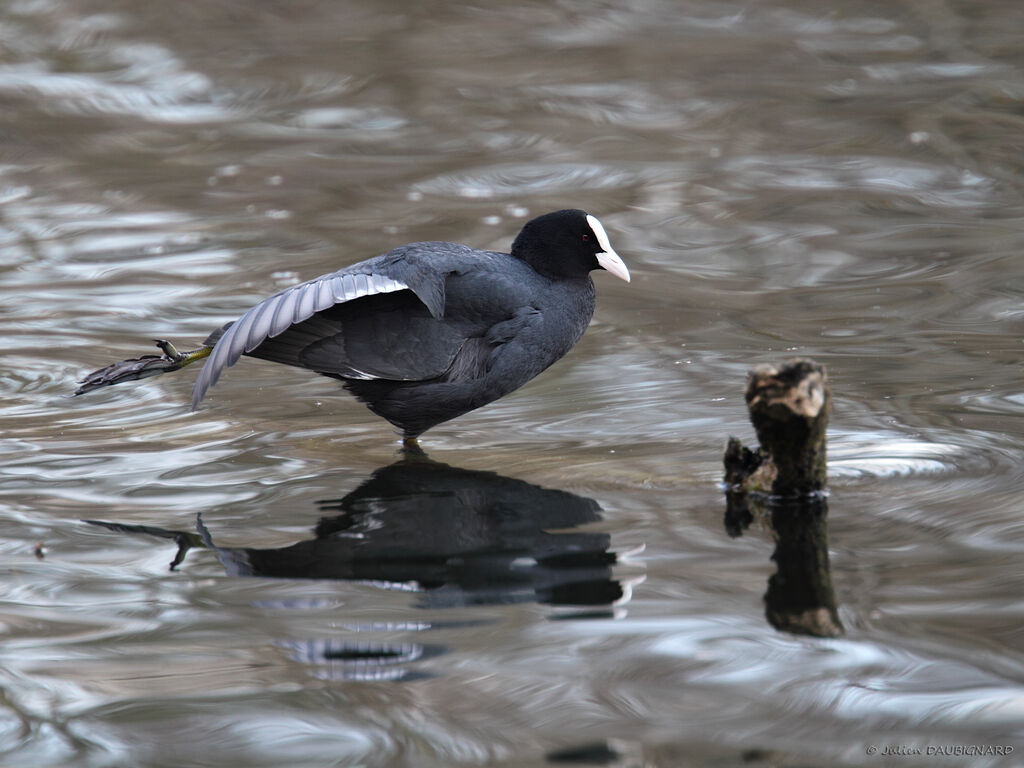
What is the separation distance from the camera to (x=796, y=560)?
3410 millimetres

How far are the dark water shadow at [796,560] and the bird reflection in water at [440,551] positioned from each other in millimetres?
375

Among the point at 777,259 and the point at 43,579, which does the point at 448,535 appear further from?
the point at 777,259

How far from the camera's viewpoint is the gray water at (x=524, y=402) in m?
2.79

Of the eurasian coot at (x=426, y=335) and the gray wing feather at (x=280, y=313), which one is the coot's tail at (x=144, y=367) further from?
the gray wing feather at (x=280, y=313)

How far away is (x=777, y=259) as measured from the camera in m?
6.79

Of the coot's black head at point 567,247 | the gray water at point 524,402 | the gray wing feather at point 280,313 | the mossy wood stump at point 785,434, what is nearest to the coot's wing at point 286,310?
the gray wing feather at point 280,313

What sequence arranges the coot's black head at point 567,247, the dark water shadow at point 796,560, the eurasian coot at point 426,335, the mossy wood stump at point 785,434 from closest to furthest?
1. the dark water shadow at point 796,560
2. the mossy wood stump at point 785,434
3. the eurasian coot at point 426,335
4. the coot's black head at point 567,247

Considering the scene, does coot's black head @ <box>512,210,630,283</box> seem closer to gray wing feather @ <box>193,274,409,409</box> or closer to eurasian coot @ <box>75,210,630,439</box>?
eurasian coot @ <box>75,210,630,439</box>

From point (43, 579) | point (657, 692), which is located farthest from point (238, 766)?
point (43, 579)

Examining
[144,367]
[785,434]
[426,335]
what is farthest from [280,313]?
[785,434]

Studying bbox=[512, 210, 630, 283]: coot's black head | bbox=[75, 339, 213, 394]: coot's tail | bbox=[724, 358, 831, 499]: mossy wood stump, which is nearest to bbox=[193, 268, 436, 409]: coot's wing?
bbox=[75, 339, 213, 394]: coot's tail

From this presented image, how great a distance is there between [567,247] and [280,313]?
1.19 m

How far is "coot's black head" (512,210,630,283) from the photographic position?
4.59 m

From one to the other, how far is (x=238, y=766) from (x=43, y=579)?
45.4 inches
